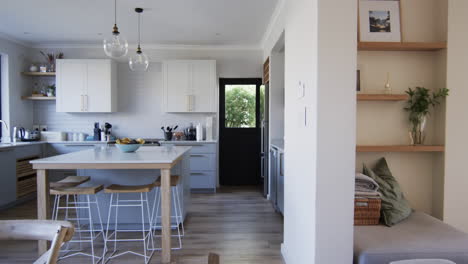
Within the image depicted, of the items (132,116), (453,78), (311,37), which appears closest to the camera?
(311,37)

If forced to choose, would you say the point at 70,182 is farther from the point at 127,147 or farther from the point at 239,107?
the point at 239,107

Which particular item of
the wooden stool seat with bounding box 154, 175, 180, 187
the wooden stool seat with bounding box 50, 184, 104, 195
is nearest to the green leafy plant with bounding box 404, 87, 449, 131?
the wooden stool seat with bounding box 154, 175, 180, 187

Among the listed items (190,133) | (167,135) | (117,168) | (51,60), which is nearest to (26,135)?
(51,60)

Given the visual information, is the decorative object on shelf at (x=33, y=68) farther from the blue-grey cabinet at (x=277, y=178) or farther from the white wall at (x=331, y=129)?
the white wall at (x=331, y=129)

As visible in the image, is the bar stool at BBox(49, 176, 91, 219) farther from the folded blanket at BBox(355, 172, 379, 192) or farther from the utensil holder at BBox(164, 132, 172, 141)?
the folded blanket at BBox(355, 172, 379, 192)

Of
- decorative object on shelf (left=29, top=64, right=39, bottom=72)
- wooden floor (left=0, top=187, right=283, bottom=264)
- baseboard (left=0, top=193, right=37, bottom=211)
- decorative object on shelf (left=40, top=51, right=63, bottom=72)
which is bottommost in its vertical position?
wooden floor (left=0, top=187, right=283, bottom=264)

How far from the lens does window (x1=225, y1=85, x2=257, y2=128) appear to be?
5.66 m

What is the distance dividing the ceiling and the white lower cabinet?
1944 millimetres

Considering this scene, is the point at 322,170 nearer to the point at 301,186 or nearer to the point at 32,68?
the point at 301,186

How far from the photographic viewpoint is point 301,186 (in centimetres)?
207

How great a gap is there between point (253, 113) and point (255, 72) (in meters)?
0.83

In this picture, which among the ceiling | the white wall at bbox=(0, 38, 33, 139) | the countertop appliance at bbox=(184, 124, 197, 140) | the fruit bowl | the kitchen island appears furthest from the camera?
the countertop appliance at bbox=(184, 124, 197, 140)

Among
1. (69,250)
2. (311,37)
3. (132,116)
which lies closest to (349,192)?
(311,37)

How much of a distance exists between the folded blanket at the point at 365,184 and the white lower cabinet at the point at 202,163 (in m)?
3.20
